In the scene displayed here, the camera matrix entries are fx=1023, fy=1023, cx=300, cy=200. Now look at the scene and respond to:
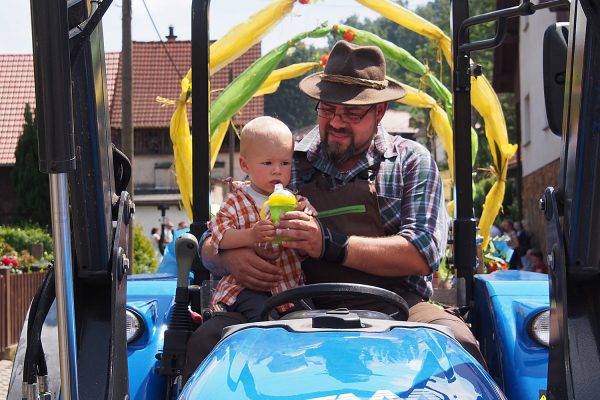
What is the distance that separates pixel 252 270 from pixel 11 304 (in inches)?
393

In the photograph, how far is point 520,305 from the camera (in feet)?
12.2

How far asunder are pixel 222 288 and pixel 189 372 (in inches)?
19.7

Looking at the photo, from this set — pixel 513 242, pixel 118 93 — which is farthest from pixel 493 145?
pixel 118 93

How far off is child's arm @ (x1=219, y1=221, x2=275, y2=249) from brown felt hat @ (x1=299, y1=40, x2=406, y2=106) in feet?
2.15

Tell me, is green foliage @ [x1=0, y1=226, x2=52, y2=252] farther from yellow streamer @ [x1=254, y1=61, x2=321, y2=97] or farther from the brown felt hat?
the brown felt hat

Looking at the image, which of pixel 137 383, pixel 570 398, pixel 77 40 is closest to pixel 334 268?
pixel 137 383

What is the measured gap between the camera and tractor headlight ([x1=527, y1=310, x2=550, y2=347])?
3.61m

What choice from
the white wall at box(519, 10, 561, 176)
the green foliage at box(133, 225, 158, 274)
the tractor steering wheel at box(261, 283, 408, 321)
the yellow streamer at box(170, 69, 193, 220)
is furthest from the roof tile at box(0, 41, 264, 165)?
the tractor steering wheel at box(261, 283, 408, 321)

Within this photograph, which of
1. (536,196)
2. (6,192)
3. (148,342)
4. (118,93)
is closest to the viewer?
(148,342)

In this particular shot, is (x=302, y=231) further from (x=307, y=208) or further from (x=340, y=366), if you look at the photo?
(x=340, y=366)

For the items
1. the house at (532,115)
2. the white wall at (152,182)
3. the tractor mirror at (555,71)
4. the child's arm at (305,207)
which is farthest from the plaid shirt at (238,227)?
the white wall at (152,182)

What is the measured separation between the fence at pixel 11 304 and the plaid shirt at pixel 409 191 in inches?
356

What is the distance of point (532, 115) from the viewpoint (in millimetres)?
24625

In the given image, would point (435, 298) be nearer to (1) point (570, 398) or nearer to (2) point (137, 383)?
(2) point (137, 383)
